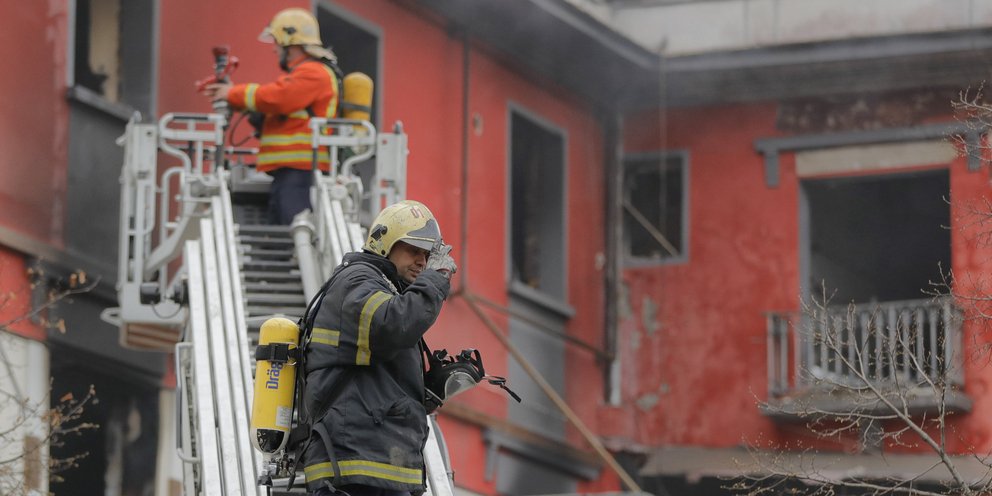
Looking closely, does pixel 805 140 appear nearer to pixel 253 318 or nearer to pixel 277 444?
pixel 253 318

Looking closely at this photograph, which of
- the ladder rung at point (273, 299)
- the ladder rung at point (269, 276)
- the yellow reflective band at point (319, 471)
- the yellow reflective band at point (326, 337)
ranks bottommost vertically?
the yellow reflective band at point (319, 471)

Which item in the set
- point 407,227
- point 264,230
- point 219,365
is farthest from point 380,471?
point 264,230

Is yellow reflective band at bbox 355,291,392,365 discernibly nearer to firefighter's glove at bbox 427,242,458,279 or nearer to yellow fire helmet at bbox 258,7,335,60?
firefighter's glove at bbox 427,242,458,279

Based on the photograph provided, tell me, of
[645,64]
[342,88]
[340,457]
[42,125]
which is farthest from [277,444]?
[645,64]

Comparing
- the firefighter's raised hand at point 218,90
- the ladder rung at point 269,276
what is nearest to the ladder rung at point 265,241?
the ladder rung at point 269,276

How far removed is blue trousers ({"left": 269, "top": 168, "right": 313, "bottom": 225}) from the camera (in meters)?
13.3

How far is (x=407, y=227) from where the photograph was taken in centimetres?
841

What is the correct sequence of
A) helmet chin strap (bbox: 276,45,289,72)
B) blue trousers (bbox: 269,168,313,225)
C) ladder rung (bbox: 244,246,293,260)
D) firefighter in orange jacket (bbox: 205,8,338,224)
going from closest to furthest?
ladder rung (bbox: 244,246,293,260)
blue trousers (bbox: 269,168,313,225)
firefighter in orange jacket (bbox: 205,8,338,224)
helmet chin strap (bbox: 276,45,289,72)

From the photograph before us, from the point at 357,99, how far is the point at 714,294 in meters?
8.12

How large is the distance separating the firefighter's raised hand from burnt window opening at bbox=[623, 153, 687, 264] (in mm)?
8625

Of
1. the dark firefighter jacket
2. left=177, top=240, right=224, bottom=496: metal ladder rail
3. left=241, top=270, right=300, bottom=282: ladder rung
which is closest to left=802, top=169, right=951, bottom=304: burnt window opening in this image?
left=241, top=270, right=300, bottom=282: ladder rung

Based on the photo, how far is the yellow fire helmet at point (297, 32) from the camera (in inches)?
545

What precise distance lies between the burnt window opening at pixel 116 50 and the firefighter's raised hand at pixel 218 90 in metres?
1.66

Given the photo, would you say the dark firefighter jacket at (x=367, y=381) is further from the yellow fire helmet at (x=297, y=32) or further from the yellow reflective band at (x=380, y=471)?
the yellow fire helmet at (x=297, y=32)
